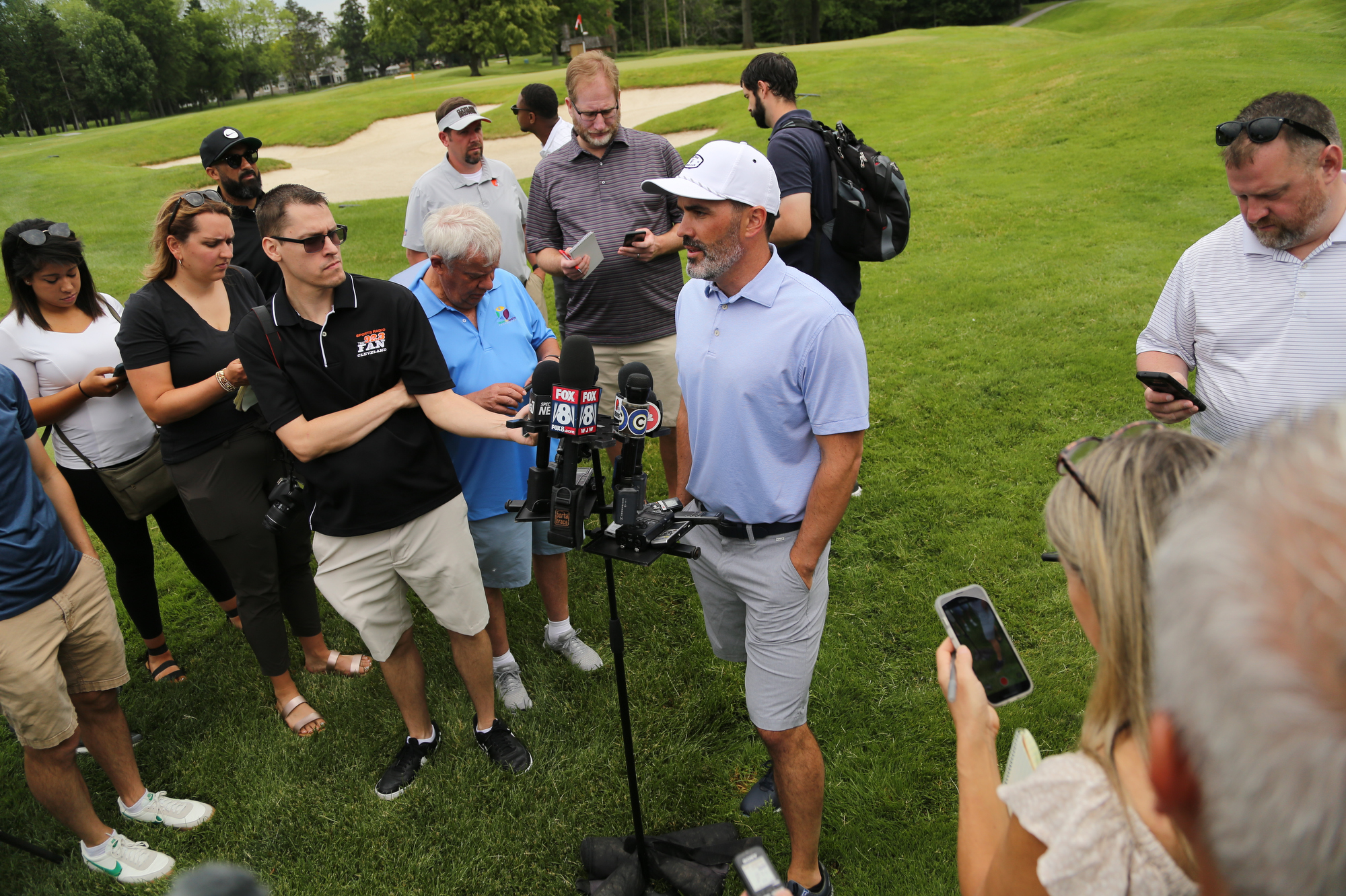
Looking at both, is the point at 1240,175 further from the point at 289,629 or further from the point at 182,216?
the point at 289,629

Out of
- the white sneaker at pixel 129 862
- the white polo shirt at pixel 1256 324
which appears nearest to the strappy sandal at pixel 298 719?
the white sneaker at pixel 129 862

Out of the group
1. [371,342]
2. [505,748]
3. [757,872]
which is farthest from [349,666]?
[757,872]

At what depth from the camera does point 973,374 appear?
24.3 feet

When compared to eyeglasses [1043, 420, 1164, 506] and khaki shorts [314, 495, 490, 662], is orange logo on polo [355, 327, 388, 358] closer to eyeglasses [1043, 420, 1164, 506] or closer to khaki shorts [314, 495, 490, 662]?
khaki shorts [314, 495, 490, 662]

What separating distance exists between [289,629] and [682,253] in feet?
25.1

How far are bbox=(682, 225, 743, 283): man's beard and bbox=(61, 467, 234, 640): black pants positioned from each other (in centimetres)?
347

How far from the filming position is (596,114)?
15.6ft

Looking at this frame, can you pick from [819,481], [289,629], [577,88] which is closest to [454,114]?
[577,88]

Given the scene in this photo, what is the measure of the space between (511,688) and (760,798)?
1495mm

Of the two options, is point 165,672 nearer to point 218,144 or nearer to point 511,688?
point 511,688

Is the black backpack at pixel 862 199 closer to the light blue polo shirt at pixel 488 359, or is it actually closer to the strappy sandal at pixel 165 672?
the light blue polo shirt at pixel 488 359

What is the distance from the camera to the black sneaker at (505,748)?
150 inches

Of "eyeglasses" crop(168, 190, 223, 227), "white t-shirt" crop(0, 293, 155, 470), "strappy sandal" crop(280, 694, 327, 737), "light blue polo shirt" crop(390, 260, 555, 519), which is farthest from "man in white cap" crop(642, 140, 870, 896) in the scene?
"white t-shirt" crop(0, 293, 155, 470)

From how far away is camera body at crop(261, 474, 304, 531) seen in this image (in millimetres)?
3543
